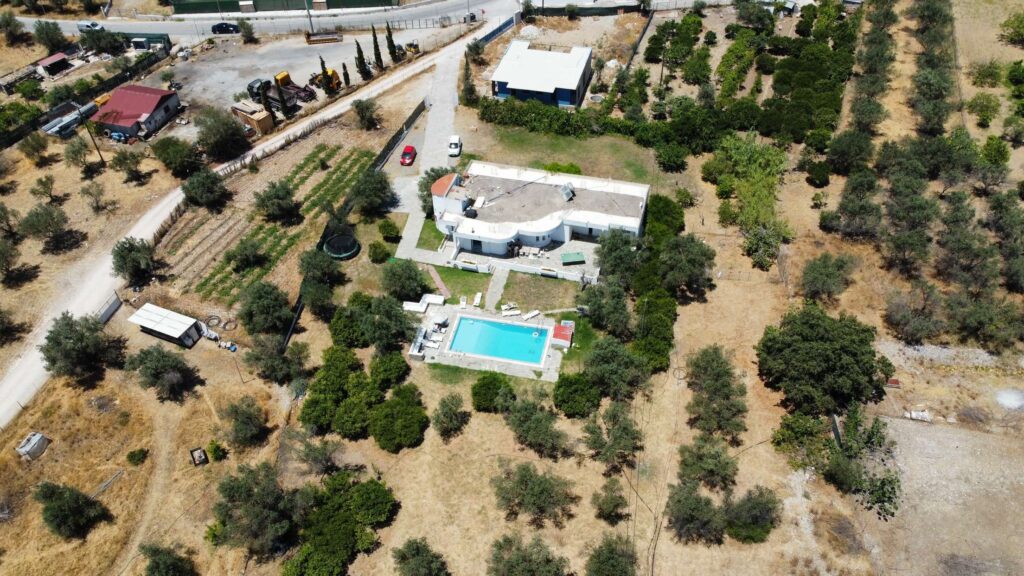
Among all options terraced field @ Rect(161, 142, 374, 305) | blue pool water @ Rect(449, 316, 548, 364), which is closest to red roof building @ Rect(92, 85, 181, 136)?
terraced field @ Rect(161, 142, 374, 305)

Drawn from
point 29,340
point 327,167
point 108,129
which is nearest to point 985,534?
point 327,167

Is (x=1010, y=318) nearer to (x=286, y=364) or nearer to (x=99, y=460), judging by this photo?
(x=286, y=364)

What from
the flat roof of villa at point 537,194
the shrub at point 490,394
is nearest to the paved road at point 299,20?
the flat roof of villa at point 537,194

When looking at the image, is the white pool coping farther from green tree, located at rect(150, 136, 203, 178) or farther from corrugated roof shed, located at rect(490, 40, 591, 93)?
green tree, located at rect(150, 136, 203, 178)

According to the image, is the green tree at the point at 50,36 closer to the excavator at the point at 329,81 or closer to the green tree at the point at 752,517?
the excavator at the point at 329,81

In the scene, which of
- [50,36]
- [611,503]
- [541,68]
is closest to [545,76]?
[541,68]

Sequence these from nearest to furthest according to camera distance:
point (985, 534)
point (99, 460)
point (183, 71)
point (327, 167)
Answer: point (985, 534) < point (99, 460) < point (327, 167) < point (183, 71)
